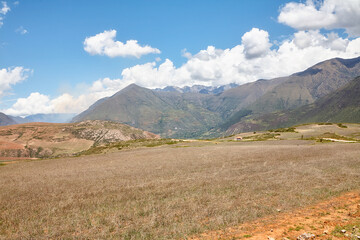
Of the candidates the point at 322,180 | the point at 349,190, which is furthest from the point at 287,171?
the point at 349,190

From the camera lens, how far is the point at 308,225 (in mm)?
13906

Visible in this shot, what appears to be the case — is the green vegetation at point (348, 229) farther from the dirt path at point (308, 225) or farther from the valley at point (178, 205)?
the valley at point (178, 205)

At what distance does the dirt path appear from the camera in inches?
495

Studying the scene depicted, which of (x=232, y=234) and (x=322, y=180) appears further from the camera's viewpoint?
(x=322, y=180)

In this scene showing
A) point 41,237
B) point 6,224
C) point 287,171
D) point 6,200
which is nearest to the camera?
point 41,237

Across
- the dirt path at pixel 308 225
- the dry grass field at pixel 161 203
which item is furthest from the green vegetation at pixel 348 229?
the dry grass field at pixel 161 203

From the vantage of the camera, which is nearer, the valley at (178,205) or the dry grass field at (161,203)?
the valley at (178,205)

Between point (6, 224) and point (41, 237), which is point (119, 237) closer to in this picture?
point (41, 237)

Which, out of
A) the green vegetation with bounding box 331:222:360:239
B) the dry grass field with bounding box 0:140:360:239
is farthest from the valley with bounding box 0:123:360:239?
the green vegetation with bounding box 331:222:360:239

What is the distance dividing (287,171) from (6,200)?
36905 millimetres

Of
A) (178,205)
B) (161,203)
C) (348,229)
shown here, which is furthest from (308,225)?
A: (161,203)

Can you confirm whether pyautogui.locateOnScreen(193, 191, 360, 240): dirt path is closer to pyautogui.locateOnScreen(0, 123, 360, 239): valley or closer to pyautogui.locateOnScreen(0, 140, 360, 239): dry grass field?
pyautogui.locateOnScreen(0, 123, 360, 239): valley

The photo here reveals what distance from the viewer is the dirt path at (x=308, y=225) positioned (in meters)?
12.6

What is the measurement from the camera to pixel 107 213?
58.5ft
